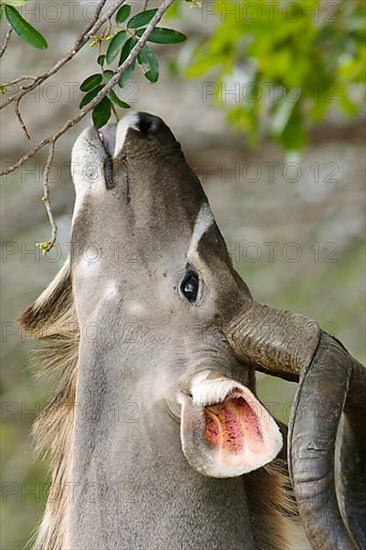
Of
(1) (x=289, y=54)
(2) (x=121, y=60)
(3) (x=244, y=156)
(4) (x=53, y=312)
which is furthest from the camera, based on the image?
(3) (x=244, y=156)

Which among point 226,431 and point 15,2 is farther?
point 15,2

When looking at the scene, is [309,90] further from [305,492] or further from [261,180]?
[261,180]

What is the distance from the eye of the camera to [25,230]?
36.6 ft

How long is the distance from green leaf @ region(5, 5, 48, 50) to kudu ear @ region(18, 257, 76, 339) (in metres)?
0.87

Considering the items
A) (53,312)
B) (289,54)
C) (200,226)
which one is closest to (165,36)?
(200,226)

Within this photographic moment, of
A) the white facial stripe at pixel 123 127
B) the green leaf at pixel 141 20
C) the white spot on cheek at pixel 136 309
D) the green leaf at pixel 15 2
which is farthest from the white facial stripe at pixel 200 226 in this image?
the green leaf at pixel 15 2

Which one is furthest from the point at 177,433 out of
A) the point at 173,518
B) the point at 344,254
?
the point at 344,254

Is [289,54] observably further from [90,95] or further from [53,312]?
[90,95]

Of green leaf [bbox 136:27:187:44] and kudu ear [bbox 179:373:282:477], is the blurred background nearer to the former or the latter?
green leaf [bbox 136:27:187:44]

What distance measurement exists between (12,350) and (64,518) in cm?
650

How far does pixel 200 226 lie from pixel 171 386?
64 centimetres

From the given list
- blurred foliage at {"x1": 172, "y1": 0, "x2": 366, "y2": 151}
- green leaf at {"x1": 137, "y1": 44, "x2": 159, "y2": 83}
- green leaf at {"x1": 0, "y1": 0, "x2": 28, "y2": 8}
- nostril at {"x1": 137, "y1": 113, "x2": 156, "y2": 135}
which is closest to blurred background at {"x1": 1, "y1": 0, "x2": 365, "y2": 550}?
blurred foliage at {"x1": 172, "y1": 0, "x2": 366, "y2": 151}

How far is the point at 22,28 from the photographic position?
15.1 ft

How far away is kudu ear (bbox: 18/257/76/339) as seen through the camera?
522 centimetres
